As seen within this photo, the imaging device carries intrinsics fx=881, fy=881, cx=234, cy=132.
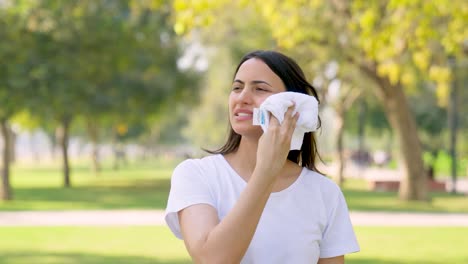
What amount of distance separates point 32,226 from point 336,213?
571 inches

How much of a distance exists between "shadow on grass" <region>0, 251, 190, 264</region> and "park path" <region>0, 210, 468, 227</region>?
4.59 meters

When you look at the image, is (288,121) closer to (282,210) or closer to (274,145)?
(274,145)

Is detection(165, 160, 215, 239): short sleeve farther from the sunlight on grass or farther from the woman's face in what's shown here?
the sunlight on grass

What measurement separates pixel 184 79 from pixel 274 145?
3407 cm

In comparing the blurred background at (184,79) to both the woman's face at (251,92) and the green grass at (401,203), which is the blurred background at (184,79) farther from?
the woman's face at (251,92)

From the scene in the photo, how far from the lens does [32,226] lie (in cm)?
1673

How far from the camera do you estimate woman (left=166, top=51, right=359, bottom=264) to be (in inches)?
101

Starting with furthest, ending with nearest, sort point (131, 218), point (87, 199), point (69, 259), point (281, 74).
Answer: point (87, 199) → point (131, 218) → point (69, 259) → point (281, 74)

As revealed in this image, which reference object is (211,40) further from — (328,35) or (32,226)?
(32,226)

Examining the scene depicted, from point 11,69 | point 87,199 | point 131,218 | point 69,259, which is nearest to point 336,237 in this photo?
point 69,259

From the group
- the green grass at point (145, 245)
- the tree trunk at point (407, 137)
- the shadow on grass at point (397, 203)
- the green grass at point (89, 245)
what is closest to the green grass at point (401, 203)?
the shadow on grass at point (397, 203)

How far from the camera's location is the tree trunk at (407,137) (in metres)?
24.0

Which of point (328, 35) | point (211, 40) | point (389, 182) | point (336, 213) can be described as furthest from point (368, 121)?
point (336, 213)

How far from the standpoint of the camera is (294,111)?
2.60m
